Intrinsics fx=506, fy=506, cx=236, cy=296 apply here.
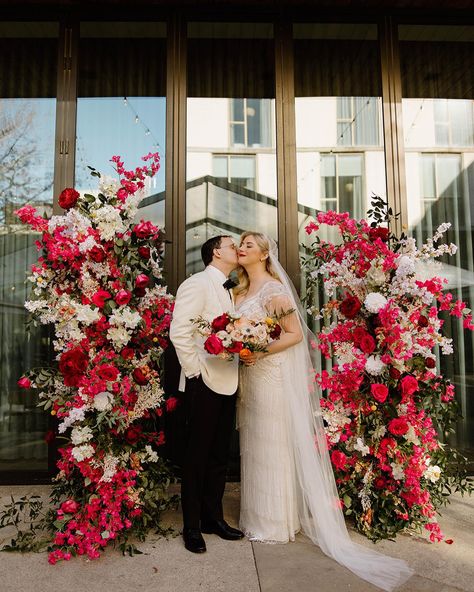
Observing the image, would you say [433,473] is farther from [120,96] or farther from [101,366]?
[120,96]

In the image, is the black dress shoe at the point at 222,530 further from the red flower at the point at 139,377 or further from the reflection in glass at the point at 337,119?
the reflection in glass at the point at 337,119

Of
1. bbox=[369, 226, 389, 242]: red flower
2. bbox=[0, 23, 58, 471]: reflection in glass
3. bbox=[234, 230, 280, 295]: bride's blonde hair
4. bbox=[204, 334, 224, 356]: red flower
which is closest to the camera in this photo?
bbox=[204, 334, 224, 356]: red flower

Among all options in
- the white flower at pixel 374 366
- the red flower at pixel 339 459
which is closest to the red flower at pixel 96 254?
the white flower at pixel 374 366

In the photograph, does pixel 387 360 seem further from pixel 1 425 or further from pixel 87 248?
pixel 1 425

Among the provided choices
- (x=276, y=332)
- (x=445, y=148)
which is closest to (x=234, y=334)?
(x=276, y=332)

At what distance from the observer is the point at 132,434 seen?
307 cm

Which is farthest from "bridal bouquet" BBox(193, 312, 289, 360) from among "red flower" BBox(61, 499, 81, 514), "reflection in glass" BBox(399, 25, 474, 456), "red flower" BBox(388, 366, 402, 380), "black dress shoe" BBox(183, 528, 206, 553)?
"reflection in glass" BBox(399, 25, 474, 456)

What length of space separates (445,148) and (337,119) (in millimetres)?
1041

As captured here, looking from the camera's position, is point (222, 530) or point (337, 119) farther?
point (337, 119)

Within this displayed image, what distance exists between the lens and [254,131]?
446 centimetres

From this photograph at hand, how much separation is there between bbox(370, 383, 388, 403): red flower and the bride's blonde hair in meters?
0.96

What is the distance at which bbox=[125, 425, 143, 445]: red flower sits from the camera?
3068 millimetres

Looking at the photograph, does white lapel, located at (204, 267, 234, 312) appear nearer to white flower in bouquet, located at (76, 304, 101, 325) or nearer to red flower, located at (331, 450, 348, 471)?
white flower in bouquet, located at (76, 304, 101, 325)

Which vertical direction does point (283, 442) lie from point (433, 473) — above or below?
above
